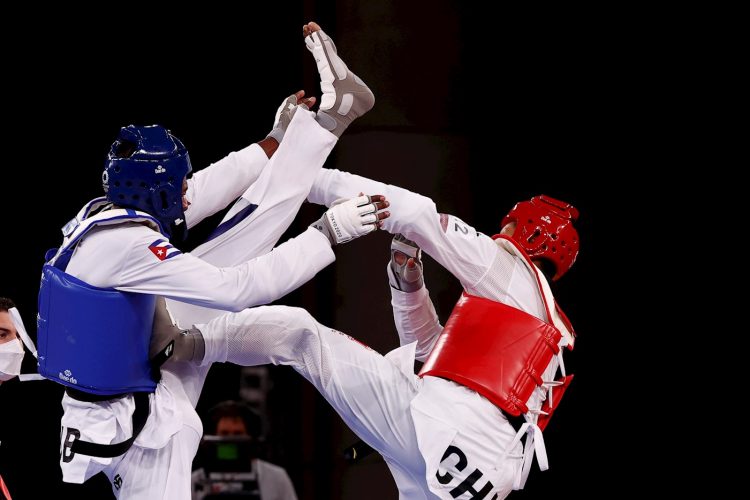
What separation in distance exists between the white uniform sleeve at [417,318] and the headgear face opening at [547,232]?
46 centimetres

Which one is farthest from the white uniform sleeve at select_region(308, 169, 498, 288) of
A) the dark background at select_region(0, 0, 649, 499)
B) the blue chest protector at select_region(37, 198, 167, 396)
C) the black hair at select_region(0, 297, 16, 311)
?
the dark background at select_region(0, 0, 649, 499)

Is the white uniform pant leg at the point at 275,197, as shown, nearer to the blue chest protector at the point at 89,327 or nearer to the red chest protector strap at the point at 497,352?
the blue chest protector at the point at 89,327

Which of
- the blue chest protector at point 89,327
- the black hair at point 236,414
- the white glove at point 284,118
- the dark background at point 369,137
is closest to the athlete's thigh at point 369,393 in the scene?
the blue chest protector at point 89,327

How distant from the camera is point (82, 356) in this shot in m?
3.10

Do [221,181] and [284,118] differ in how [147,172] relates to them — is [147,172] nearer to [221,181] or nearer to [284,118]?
[221,181]

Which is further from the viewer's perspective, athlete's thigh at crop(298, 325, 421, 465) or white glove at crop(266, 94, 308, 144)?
white glove at crop(266, 94, 308, 144)

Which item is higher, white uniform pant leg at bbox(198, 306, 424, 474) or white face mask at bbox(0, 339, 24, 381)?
white uniform pant leg at bbox(198, 306, 424, 474)

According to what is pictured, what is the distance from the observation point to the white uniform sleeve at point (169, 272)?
3.04 m

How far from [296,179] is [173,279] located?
74 cm

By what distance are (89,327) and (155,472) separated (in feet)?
1.66

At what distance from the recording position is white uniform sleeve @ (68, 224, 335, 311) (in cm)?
304

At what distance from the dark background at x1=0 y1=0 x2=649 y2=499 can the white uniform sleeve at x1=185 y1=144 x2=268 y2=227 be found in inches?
67.7

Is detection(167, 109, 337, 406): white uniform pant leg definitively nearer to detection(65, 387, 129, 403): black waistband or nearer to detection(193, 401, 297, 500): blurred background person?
detection(65, 387, 129, 403): black waistband

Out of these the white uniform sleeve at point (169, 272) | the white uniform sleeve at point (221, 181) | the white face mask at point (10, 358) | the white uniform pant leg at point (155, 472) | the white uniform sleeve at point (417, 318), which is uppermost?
the white uniform sleeve at point (221, 181)
